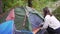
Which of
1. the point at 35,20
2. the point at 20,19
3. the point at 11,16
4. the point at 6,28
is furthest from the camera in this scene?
the point at 35,20

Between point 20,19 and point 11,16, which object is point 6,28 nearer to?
point 11,16

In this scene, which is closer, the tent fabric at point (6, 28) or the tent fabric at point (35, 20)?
the tent fabric at point (6, 28)

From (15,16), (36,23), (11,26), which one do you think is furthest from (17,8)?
(11,26)

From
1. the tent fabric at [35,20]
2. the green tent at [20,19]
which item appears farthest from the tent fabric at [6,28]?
the tent fabric at [35,20]

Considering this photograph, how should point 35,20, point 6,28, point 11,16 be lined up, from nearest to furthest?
point 6,28 → point 11,16 → point 35,20

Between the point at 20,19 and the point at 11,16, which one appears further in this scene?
the point at 20,19

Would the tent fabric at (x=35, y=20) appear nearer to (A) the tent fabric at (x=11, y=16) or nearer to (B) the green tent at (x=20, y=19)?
(B) the green tent at (x=20, y=19)

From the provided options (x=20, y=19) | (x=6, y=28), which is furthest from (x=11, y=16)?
(x=6, y=28)

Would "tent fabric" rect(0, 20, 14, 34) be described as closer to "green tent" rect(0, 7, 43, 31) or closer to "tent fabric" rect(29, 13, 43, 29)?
"green tent" rect(0, 7, 43, 31)

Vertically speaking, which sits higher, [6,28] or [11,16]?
[11,16]

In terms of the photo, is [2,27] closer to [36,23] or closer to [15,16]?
[15,16]

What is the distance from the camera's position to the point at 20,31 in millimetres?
5406

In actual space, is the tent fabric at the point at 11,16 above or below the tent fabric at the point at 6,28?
above

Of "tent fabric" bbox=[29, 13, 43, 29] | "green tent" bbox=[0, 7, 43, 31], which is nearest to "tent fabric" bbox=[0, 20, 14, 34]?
"green tent" bbox=[0, 7, 43, 31]
